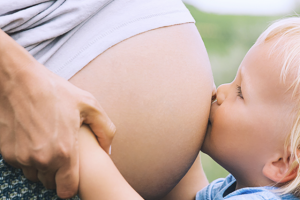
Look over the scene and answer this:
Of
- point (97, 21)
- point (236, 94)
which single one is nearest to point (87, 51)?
point (97, 21)

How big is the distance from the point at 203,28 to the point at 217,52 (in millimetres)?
982

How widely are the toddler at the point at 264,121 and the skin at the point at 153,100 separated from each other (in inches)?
A: 4.6

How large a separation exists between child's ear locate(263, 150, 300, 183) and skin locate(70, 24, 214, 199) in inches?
8.8

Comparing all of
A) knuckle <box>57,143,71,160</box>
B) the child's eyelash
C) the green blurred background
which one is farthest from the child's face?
the green blurred background

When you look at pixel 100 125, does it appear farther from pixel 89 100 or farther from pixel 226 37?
pixel 226 37

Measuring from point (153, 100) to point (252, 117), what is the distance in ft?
1.04

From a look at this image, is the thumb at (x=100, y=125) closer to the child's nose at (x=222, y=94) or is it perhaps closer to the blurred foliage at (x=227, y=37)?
the child's nose at (x=222, y=94)

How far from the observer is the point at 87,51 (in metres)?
0.71

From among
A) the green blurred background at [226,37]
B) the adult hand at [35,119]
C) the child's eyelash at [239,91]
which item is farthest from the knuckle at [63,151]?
the green blurred background at [226,37]

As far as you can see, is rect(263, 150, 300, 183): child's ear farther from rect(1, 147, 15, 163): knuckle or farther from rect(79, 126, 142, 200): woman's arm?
rect(1, 147, 15, 163): knuckle

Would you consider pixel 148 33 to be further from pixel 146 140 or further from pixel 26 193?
pixel 26 193

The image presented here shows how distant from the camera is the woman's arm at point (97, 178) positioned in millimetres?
599

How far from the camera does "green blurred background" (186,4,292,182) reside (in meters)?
3.57

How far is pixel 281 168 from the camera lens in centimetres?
86
